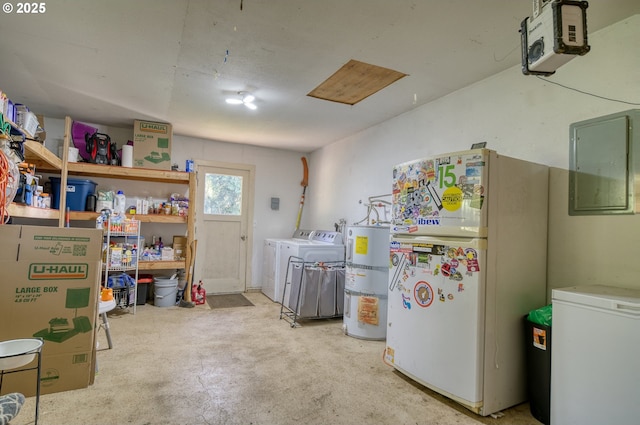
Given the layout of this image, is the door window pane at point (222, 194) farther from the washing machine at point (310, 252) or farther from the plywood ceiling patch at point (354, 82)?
the plywood ceiling patch at point (354, 82)

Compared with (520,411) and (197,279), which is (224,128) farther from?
(520,411)

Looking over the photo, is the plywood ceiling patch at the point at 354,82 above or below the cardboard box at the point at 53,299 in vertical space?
above

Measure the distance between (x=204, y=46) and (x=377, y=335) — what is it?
3.00 meters

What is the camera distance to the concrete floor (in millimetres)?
1926

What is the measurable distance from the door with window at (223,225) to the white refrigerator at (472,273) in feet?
11.5

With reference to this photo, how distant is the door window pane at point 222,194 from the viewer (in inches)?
205

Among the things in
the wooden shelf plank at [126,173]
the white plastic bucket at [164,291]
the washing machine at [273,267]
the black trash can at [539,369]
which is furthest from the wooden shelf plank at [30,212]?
the black trash can at [539,369]

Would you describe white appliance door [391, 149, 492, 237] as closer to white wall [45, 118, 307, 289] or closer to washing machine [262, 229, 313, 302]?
washing machine [262, 229, 313, 302]

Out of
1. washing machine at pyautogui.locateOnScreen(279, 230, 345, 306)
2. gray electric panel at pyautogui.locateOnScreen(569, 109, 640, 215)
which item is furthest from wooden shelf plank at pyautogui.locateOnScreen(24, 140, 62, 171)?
gray electric panel at pyautogui.locateOnScreen(569, 109, 640, 215)

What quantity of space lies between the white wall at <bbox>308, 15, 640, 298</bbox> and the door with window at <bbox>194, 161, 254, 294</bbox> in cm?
264

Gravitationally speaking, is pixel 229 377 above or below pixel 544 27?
below

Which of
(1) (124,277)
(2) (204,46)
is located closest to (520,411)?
(2) (204,46)

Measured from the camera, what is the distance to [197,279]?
16.6ft

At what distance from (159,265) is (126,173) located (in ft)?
4.17
